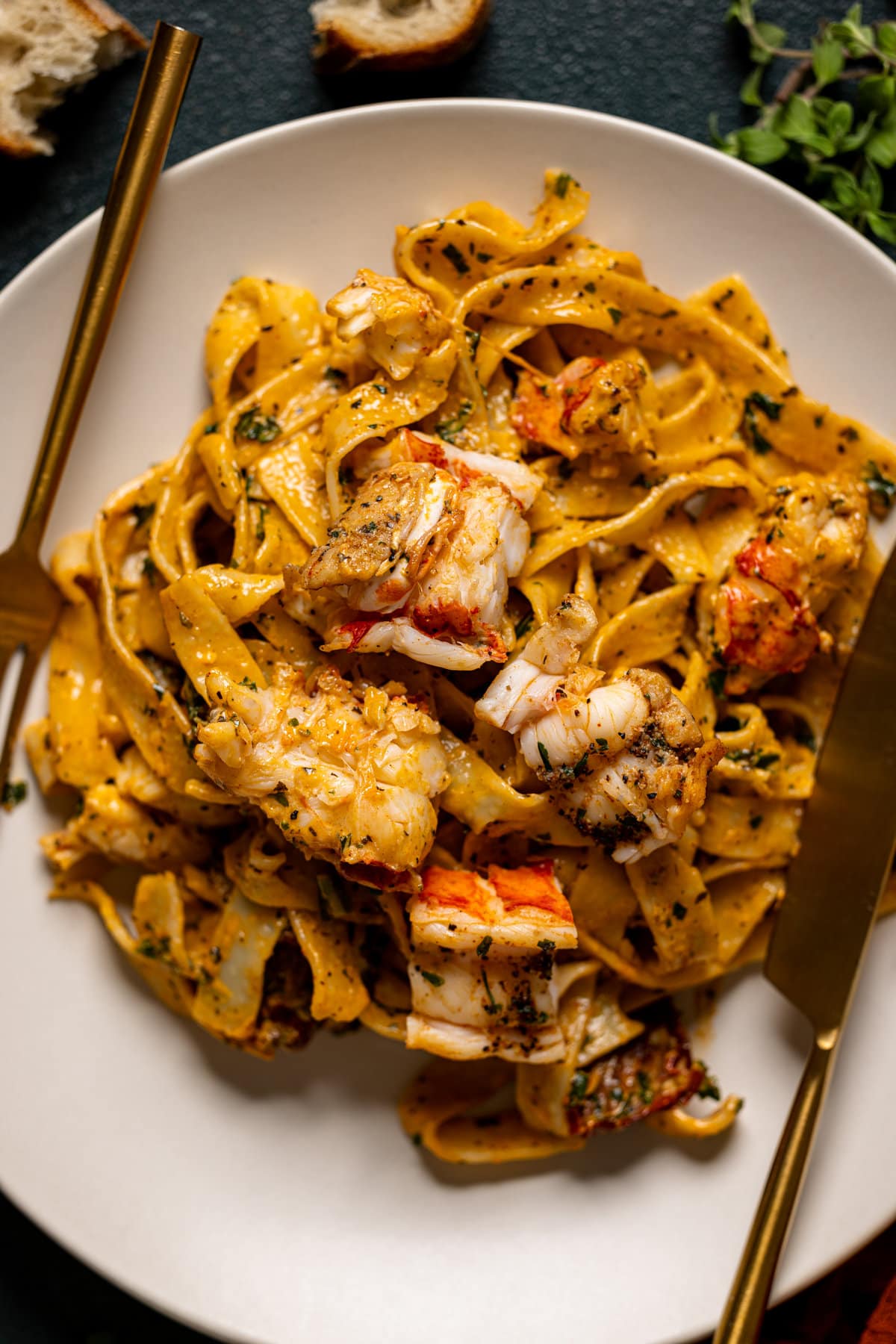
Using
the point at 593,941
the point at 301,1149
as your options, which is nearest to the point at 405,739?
the point at 593,941

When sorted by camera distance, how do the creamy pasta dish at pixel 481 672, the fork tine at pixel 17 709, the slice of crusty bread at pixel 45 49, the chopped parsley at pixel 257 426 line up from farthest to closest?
1. the slice of crusty bread at pixel 45 49
2. the fork tine at pixel 17 709
3. the chopped parsley at pixel 257 426
4. the creamy pasta dish at pixel 481 672

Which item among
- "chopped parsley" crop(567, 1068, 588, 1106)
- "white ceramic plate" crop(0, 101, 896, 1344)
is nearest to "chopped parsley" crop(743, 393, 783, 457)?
"white ceramic plate" crop(0, 101, 896, 1344)

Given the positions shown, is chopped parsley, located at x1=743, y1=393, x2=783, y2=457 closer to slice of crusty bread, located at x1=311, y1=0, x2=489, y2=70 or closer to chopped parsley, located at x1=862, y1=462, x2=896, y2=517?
chopped parsley, located at x1=862, y1=462, x2=896, y2=517

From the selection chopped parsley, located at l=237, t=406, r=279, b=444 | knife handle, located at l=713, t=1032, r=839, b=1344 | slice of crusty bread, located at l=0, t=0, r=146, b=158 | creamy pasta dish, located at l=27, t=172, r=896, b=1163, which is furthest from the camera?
slice of crusty bread, located at l=0, t=0, r=146, b=158

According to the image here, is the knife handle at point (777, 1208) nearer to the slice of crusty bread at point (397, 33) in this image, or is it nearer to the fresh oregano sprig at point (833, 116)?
the fresh oregano sprig at point (833, 116)

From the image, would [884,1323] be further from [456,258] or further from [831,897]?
[456,258]

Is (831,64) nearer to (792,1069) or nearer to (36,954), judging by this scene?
(792,1069)

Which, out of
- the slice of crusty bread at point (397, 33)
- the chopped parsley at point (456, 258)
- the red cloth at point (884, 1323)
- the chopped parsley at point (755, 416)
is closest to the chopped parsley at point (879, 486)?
the chopped parsley at point (755, 416)
